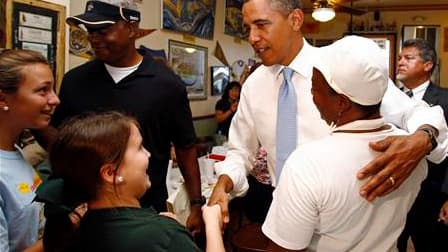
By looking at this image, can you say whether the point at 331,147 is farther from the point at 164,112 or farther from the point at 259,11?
the point at 164,112

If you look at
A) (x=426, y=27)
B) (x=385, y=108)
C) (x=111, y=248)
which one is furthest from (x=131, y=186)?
(x=426, y=27)

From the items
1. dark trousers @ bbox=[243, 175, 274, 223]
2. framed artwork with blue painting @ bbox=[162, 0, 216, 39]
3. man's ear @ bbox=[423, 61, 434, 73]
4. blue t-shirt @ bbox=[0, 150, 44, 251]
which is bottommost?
dark trousers @ bbox=[243, 175, 274, 223]

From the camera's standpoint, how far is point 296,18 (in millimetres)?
1809

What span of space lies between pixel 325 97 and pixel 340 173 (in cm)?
21

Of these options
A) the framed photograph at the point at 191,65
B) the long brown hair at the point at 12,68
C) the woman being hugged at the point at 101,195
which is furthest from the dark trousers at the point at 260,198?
the framed photograph at the point at 191,65

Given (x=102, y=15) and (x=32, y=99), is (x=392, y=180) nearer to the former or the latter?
(x=32, y=99)

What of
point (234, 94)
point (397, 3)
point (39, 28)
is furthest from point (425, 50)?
point (397, 3)

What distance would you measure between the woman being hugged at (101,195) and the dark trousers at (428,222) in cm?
238

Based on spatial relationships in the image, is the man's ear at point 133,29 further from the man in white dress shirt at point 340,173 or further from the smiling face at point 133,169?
the man in white dress shirt at point 340,173

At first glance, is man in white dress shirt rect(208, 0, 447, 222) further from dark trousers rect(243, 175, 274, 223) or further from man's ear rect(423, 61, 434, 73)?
man's ear rect(423, 61, 434, 73)

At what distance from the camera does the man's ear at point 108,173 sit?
1.15 metres

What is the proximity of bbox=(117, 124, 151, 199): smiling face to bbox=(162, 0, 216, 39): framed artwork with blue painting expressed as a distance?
298 centimetres

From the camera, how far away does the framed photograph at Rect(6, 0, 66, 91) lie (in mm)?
2225

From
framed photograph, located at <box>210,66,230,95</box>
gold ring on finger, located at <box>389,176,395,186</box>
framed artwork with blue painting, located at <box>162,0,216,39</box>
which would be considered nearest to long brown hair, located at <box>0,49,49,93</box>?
gold ring on finger, located at <box>389,176,395,186</box>
